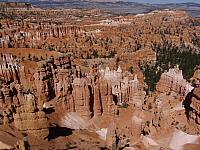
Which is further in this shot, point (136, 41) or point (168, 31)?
point (168, 31)

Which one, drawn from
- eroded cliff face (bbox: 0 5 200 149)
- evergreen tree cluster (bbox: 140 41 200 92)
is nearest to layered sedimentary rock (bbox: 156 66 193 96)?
eroded cliff face (bbox: 0 5 200 149)

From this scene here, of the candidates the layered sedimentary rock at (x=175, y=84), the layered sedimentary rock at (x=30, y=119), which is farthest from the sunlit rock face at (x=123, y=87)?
the layered sedimentary rock at (x=30, y=119)

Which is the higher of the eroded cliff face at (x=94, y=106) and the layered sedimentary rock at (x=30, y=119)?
the layered sedimentary rock at (x=30, y=119)

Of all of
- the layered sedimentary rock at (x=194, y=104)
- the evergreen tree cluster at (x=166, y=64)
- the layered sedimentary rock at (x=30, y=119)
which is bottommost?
the evergreen tree cluster at (x=166, y=64)

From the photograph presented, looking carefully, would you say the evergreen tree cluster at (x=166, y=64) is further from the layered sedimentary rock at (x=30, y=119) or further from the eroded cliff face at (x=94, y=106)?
the layered sedimentary rock at (x=30, y=119)

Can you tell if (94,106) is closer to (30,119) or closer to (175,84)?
(175,84)

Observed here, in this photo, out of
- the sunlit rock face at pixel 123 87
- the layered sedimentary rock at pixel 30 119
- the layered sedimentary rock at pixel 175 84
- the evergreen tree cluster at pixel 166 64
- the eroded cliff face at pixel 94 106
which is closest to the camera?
the layered sedimentary rock at pixel 30 119

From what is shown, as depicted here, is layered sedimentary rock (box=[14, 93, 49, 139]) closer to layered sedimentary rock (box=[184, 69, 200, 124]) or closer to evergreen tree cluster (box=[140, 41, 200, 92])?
layered sedimentary rock (box=[184, 69, 200, 124])

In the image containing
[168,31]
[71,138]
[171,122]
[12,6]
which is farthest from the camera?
[12,6]

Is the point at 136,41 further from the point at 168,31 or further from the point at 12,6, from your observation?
the point at 12,6

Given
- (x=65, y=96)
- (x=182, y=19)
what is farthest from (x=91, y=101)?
(x=182, y=19)

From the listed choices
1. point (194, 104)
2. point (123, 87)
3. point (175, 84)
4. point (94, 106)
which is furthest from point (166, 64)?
point (94, 106)
